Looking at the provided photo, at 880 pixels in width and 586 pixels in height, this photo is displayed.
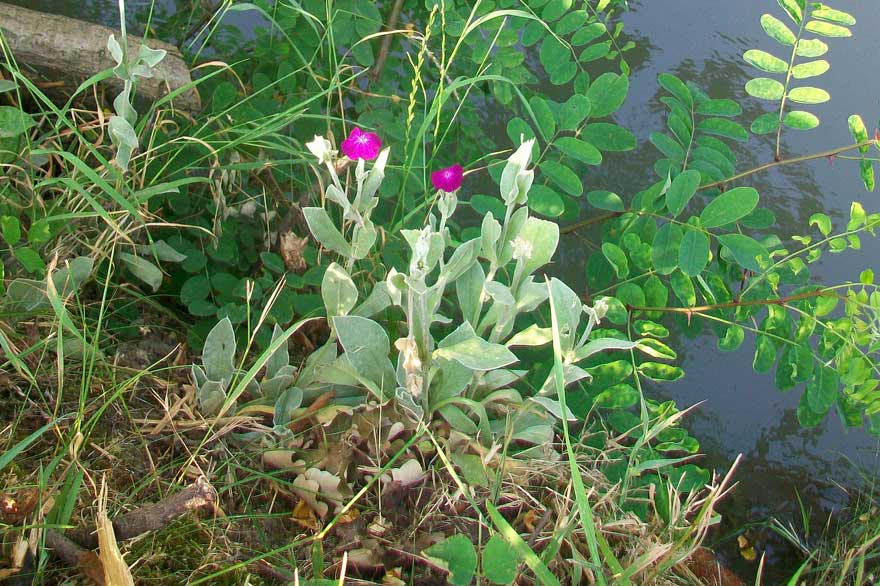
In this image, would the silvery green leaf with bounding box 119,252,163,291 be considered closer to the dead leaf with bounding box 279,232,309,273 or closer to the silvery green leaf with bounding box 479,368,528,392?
the dead leaf with bounding box 279,232,309,273

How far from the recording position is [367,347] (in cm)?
138

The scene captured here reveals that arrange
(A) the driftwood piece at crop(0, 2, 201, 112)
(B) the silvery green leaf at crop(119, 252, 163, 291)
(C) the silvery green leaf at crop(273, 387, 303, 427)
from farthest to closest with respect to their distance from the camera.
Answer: (A) the driftwood piece at crop(0, 2, 201, 112)
(B) the silvery green leaf at crop(119, 252, 163, 291)
(C) the silvery green leaf at crop(273, 387, 303, 427)

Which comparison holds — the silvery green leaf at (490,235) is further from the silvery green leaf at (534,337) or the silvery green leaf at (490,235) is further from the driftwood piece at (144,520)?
the driftwood piece at (144,520)

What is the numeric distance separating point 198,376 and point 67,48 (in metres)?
0.90

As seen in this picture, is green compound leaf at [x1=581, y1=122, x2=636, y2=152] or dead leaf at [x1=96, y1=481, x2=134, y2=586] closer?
dead leaf at [x1=96, y1=481, x2=134, y2=586]

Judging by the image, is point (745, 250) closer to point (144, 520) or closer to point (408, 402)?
point (408, 402)

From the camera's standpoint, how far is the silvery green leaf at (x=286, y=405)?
1.42m

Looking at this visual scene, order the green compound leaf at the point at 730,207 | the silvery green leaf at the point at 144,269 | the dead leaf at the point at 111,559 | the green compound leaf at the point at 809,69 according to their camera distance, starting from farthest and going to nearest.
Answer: the green compound leaf at the point at 809,69 < the green compound leaf at the point at 730,207 < the silvery green leaf at the point at 144,269 < the dead leaf at the point at 111,559

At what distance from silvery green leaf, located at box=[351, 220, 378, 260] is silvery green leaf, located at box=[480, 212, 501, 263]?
0.19 meters

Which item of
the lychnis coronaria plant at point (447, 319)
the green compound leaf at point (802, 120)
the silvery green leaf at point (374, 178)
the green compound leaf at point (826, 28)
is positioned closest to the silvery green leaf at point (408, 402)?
the lychnis coronaria plant at point (447, 319)

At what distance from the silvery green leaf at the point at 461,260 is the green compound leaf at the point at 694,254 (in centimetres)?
52

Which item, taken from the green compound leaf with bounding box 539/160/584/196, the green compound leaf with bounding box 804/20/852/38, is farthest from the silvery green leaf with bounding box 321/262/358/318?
the green compound leaf with bounding box 804/20/852/38

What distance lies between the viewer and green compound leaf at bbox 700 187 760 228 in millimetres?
1705

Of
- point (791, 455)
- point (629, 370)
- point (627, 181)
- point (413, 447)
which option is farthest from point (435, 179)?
point (791, 455)
